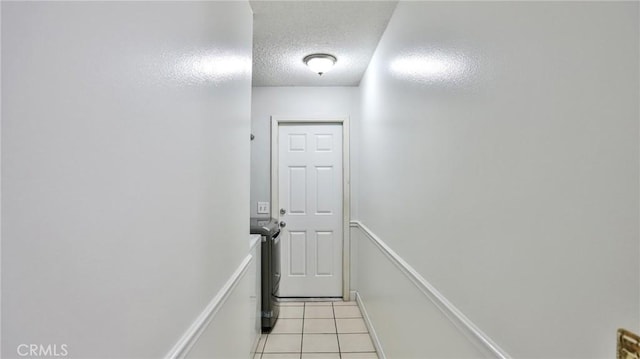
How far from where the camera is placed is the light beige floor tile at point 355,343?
262 cm

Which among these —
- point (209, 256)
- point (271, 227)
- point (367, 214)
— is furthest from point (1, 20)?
point (367, 214)

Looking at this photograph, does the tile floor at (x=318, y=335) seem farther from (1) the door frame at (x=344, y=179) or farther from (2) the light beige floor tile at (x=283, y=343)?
(1) the door frame at (x=344, y=179)

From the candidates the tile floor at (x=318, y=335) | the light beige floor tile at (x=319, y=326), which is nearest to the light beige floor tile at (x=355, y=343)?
the tile floor at (x=318, y=335)

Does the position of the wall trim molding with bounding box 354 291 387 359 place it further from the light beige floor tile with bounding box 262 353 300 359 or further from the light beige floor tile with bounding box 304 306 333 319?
the light beige floor tile with bounding box 262 353 300 359

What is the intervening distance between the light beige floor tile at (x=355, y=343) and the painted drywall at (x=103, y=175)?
6.25 ft

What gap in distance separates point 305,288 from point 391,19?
293 cm

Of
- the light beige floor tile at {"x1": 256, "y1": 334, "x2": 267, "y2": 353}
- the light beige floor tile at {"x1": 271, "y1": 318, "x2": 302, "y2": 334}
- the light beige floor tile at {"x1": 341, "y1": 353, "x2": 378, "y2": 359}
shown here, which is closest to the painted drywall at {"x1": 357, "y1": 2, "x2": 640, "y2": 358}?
the light beige floor tile at {"x1": 341, "y1": 353, "x2": 378, "y2": 359}

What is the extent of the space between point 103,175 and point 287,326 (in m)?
2.82

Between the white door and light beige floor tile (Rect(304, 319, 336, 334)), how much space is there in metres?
0.61

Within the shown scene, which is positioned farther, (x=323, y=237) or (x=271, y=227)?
(x=323, y=237)

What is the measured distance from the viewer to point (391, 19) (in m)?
2.13

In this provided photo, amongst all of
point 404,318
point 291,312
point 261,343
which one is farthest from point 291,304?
point 404,318

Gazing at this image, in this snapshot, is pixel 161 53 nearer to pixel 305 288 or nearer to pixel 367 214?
pixel 367 214

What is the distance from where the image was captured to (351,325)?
3.07 meters
